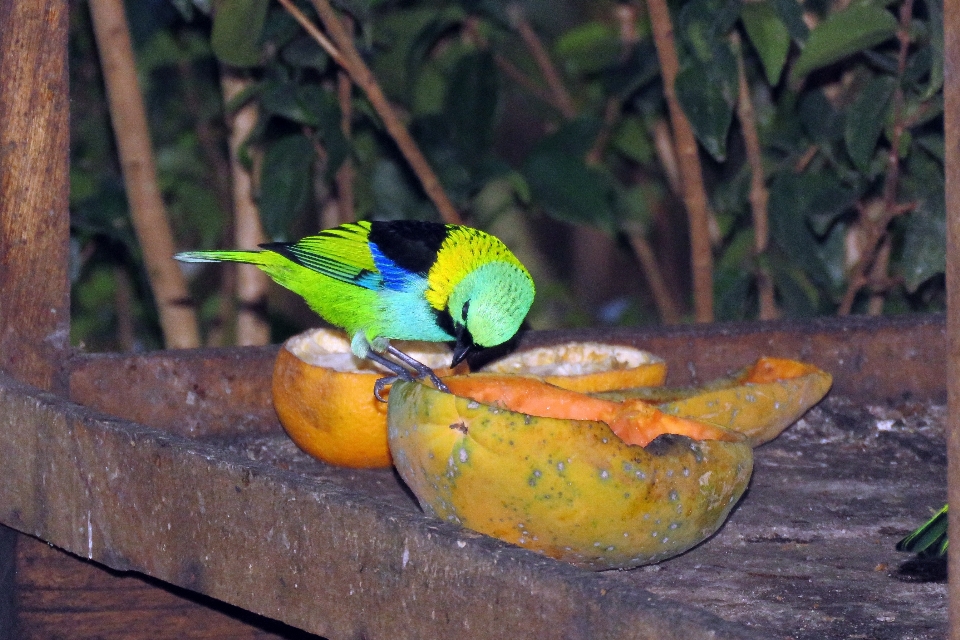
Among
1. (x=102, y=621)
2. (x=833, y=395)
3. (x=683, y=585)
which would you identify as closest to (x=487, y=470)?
(x=683, y=585)

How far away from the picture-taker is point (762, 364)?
2.78 metres

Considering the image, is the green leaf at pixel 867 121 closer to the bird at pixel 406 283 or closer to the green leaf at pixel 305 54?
the bird at pixel 406 283

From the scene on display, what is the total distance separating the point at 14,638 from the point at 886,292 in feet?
9.79

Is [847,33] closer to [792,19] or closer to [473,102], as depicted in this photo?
[792,19]

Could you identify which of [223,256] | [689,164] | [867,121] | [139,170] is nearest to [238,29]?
[223,256]

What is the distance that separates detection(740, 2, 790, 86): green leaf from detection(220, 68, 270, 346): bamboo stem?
1.68 meters

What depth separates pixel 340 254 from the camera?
3133mm

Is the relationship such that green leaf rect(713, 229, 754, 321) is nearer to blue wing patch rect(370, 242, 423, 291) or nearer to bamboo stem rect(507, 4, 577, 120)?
bamboo stem rect(507, 4, 577, 120)

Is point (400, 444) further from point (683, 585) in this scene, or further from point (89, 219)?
point (89, 219)

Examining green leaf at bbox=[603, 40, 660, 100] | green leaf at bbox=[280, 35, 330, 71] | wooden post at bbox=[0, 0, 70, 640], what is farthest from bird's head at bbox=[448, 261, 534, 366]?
green leaf at bbox=[603, 40, 660, 100]

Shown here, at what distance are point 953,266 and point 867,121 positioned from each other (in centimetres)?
214

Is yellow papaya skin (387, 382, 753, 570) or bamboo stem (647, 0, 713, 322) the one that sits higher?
bamboo stem (647, 0, 713, 322)

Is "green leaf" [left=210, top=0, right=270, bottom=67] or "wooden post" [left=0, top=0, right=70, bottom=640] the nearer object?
"wooden post" [left=0, top=0, right=70, bottom=640]

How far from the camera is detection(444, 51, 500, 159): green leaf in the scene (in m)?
4.13
